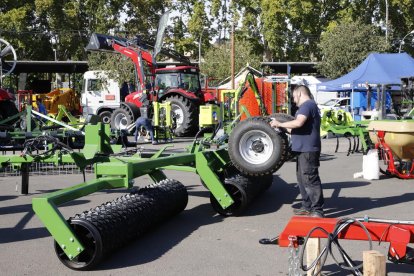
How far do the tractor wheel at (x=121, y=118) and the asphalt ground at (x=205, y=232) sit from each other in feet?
34.4

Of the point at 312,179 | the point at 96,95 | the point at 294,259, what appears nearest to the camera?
the point at 294,259

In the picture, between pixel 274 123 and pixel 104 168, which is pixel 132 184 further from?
pixel 274 123

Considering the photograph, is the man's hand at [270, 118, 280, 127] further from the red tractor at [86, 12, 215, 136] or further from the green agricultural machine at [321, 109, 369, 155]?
the red tractor at [86, 12, 215, 136]

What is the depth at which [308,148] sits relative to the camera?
7.02 metres

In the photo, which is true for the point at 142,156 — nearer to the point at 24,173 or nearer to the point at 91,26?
the point at 24,173

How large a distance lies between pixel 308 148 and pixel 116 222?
8.45ft

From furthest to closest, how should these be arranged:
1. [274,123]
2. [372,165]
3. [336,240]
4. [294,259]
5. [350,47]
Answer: [350,47]
[372,165]
[274,123]
[294,259]
[336,240]

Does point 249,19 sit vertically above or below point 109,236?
above

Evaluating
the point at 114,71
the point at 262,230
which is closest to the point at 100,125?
the point at 262,230

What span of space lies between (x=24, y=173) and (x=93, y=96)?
20616 mm

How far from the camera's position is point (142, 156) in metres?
7.87

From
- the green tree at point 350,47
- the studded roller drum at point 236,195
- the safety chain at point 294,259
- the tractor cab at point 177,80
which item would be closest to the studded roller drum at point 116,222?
the studded roller drum at point 236,195

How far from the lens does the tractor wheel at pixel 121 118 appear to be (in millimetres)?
21577

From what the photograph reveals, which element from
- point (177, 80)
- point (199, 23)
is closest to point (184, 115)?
point (177, 80)
